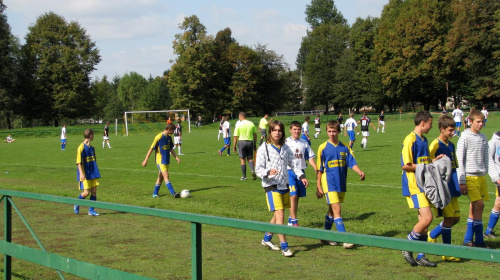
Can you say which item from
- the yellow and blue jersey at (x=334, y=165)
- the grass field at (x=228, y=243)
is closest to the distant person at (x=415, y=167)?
the yellow and blue jersey at (x=334, y=165)

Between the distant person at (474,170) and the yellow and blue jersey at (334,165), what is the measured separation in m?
1.53

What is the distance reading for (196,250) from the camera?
3.70m

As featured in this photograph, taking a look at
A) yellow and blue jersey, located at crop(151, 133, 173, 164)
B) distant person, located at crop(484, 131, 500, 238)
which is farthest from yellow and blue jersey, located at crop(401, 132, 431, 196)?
yellow and blue jersey, located at crop(151, 133, 173, 164)

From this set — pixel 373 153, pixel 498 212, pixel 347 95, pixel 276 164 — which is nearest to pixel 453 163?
pixel 498 212

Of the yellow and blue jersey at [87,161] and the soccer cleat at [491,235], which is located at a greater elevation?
the yellow and blue jersey at [87,161]

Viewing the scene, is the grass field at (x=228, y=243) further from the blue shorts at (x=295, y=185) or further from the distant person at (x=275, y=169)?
the distant person at (x=275, y=169)

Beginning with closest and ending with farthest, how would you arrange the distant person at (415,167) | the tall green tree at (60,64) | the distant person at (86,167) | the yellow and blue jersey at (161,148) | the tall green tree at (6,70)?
1. the distant person at (415,167)
2. the distant person at (86,167)
3. the yellow and blue jersey at (161,148)
4. the tall green tree at (6,70)
5. the tall green tree at (60,64)

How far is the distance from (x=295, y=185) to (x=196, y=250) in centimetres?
446

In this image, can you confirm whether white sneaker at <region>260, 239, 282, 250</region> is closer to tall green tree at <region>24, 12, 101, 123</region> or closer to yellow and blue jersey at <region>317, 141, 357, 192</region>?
yellow and blue jersey at <region>317, 141, 357, 192</region>

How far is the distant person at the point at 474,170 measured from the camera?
7004 mm

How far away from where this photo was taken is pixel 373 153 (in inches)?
927

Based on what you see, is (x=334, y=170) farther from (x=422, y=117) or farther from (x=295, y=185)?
(x=422, y=117)

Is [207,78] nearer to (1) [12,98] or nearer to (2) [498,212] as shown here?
(1) [12,98]

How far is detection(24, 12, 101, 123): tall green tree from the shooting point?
71.1m
